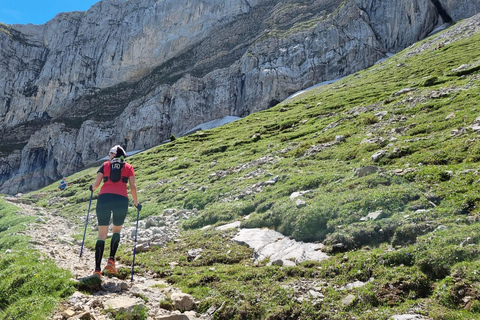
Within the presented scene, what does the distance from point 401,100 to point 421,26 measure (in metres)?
103

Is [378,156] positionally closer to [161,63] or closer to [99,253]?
[99,253]

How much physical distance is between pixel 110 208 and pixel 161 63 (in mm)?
152456

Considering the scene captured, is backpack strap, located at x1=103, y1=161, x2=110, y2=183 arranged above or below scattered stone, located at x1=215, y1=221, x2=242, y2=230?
above

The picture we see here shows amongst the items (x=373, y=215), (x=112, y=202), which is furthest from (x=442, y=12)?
(x=112, y=202)

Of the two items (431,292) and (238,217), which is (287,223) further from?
(431,292)

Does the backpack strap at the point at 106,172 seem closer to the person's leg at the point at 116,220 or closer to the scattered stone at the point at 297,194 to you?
the person's leg at the point at 116,220

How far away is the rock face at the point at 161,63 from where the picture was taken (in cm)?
10975

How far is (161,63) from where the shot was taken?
489ft

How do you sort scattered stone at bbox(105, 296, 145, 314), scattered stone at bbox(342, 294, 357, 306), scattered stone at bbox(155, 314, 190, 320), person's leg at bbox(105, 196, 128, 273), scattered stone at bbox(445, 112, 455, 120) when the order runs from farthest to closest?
scattered stone at bbox(445, 112, 455, 120), person's leg at bbox(105, 196, 128, 273), scattered stone at bbox(105, 296, 145, 314), scattered stone at bbox(155, 314, 190, 320), scattered stone at bbox(342, 294, 357, 306)

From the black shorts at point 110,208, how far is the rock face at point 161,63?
101863 millimetres

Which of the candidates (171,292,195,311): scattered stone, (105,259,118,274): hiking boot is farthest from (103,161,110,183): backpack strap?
(171,292,195,311): scattered stone

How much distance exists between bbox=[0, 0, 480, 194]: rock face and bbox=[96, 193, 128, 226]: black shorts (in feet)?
334

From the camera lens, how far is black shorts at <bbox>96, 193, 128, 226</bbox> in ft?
29.4

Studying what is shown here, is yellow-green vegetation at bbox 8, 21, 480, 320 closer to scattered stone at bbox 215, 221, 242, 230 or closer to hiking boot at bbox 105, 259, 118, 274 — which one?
scattered stone at bbox 215, 221, 242, 230
